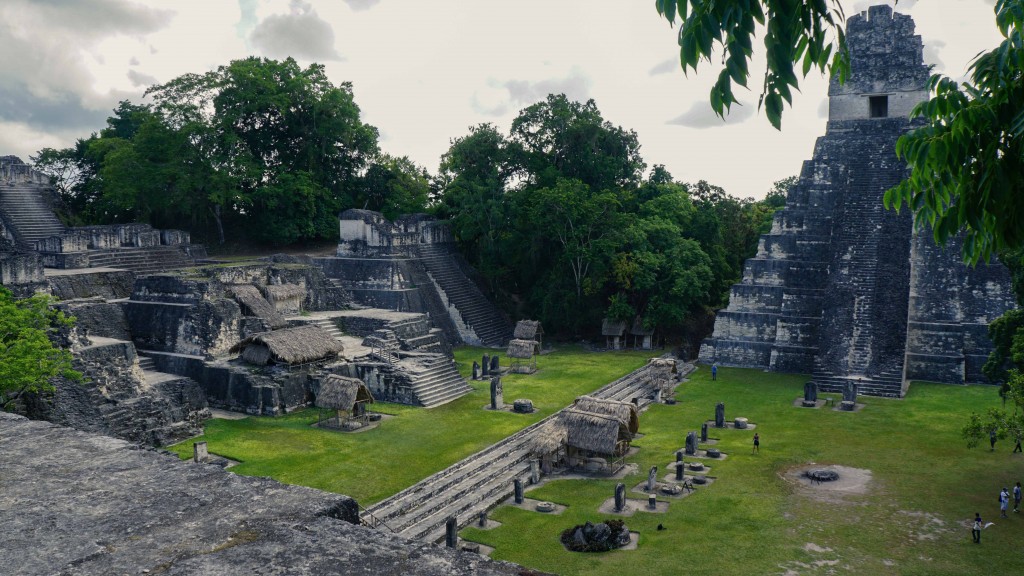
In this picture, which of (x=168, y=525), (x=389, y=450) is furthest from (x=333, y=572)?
(x=389, y=450)

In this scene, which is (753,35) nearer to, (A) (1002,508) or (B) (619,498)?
(B) (619,498)

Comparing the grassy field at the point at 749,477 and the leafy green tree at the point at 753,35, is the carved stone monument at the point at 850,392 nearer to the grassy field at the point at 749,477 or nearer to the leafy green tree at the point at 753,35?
the grassy field at the point at 749,477

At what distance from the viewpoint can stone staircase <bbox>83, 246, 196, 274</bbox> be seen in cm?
2446

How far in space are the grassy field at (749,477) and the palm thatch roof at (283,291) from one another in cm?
679

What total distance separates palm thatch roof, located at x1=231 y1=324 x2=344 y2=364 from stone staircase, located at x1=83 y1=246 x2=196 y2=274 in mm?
7559

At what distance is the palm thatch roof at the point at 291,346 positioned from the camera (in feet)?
62.0

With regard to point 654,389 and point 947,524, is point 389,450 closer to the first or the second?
point 654,389

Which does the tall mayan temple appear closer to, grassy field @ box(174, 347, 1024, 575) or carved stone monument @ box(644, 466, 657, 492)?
grassy field @ box(174, 347, 1024, 575)

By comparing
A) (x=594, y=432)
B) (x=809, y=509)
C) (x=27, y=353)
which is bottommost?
(x=809, y=509)

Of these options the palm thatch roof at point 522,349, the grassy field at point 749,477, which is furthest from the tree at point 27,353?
the palm thatch roof at point 522,349

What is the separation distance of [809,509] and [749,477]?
5.68 feet

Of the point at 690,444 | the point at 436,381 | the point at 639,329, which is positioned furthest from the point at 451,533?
the point at 639,329

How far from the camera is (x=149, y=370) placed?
19797 millimetres

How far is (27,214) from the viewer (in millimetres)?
28094
